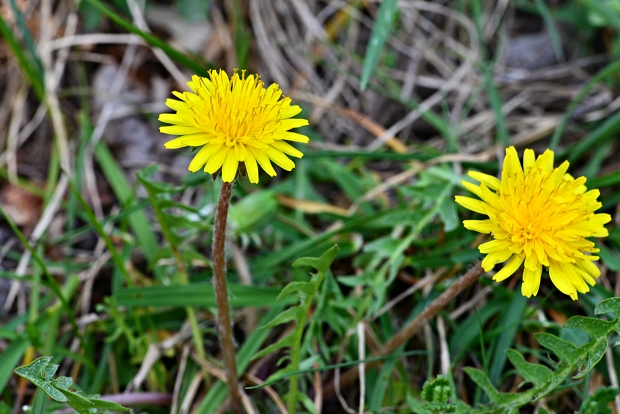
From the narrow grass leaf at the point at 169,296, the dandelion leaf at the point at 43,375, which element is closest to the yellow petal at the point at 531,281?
the narrow grass leaf at the point at 169,296

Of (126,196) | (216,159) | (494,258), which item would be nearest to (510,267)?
(494,258)

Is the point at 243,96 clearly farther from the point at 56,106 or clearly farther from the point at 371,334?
the point at 56,106

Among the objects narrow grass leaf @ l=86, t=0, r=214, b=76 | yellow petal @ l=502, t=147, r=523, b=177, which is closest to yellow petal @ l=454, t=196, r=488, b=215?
yellow petal @ l=502, t=147, r=523, b=177

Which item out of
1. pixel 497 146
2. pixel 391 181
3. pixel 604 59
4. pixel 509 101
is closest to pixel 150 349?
pixel 391 181

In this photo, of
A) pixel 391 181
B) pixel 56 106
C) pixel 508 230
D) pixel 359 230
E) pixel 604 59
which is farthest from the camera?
pixel 604 59

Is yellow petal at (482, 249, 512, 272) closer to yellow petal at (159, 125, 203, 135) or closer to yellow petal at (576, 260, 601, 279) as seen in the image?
yellow petal at (576, 260, 601, 279)

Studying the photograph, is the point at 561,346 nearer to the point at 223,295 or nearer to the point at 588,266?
the point at 588,266
